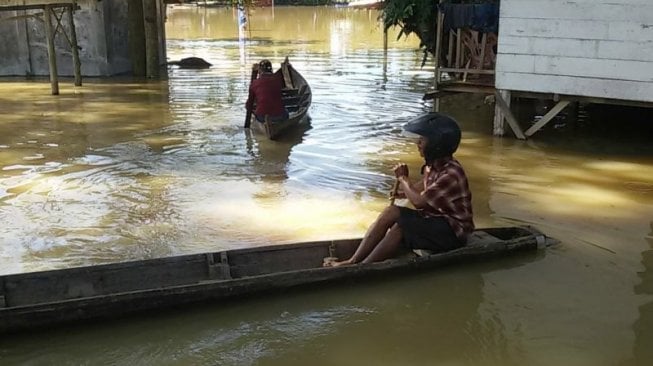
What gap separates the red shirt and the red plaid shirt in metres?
6.07

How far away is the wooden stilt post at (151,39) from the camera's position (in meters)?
18.9

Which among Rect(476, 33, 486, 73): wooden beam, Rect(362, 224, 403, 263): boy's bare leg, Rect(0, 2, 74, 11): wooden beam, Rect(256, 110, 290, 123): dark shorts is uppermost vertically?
Rect(0, 2, 74, 11): wooden beam

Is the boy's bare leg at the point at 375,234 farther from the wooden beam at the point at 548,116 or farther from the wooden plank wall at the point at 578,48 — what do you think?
the wooden beam at the point at 548,116

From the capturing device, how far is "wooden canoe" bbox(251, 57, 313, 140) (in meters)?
11.4

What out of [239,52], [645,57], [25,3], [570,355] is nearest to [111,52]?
[25,3]

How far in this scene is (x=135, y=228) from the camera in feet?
23.7

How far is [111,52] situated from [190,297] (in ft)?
55.1

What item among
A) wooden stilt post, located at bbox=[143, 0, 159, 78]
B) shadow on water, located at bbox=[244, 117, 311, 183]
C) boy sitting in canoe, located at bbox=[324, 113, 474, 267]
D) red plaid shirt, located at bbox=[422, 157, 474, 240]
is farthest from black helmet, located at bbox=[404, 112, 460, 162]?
wooden stilt post, located at bbox=[143, 0, 159, 78]

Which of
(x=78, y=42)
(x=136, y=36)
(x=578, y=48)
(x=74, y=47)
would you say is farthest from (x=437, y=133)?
(x=78, y=42)

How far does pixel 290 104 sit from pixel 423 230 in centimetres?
799

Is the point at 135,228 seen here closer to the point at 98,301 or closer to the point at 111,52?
the point at 98,301

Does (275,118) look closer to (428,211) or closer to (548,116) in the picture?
(548,116)

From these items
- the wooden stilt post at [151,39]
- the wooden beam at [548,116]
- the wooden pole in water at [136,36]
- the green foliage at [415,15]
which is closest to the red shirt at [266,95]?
the green foliage at [415,15]

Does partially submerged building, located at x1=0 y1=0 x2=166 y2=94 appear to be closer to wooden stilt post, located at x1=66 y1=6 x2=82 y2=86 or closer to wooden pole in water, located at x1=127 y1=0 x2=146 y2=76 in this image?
wooden pole in water, located at x1=127 y1=0 x2=146 y2=76
